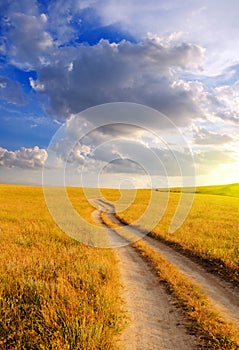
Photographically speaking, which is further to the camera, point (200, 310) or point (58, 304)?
point (200, 310)

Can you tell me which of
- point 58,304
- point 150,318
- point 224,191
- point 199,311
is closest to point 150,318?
point 150,318

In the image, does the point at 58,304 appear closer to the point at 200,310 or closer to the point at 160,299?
the point at 160,299

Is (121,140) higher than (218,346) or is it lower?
higher

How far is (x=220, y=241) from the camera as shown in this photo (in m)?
16.7

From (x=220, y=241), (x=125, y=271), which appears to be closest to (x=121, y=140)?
(x=220, y=241)

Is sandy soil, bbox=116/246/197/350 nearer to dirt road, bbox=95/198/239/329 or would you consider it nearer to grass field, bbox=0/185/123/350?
grass field, bbox=0/185/123/350

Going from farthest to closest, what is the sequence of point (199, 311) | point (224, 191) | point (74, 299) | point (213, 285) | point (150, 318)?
point (224, 191) → point (213, 285) → point (199, 311) → point (150, 318) → point (74, 299)

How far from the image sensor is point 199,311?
7406mm

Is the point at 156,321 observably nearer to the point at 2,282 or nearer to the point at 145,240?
the point at 2,282

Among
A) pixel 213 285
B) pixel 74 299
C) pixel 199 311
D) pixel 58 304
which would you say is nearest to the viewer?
pixel 58 304

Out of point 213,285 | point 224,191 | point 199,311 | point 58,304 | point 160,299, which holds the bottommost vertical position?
point 213,285

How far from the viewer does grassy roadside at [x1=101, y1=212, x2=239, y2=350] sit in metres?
5.95

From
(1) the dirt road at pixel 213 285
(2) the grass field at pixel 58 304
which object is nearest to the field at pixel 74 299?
(2) the grass field at pixel 58 304

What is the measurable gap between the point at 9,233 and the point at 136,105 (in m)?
13.3
